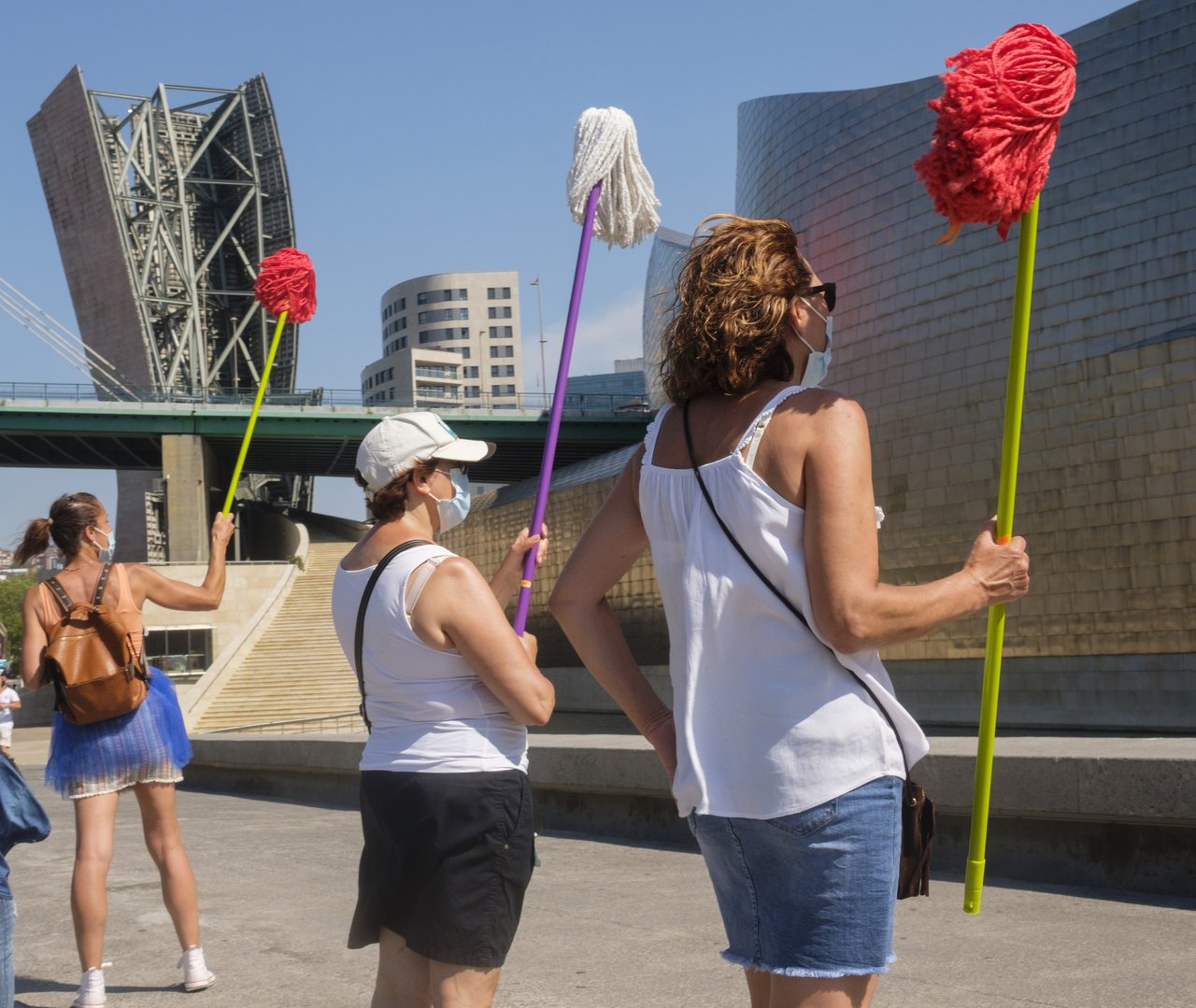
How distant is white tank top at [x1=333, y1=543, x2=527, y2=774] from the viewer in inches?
98.7

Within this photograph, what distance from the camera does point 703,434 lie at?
188 cm

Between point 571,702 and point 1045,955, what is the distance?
30.4 m

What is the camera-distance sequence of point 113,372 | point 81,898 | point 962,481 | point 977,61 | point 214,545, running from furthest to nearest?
point 113,372, point 962,481, point 214,545, point 81,898, point 977,61

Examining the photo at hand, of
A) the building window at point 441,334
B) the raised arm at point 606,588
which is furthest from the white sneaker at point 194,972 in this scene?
the building window at point 441,334

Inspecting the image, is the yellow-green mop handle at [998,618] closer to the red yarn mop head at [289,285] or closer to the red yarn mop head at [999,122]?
the red yarn mop head at [999,122]

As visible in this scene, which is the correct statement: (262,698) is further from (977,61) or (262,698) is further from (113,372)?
(113,372)

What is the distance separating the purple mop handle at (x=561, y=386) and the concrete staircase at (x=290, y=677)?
21.6 m

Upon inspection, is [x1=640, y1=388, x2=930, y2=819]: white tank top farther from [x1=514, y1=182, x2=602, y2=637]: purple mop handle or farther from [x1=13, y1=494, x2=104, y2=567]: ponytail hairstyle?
[x1=13, y1=494, x2=104, y2=567]: ponytail hairstyle

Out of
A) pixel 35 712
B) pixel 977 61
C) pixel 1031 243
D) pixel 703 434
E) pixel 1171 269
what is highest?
pixel 1171 269

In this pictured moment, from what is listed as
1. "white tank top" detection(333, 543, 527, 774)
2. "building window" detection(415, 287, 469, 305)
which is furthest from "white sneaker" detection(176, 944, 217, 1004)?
"building window" detection(415, 287, 469, 305)

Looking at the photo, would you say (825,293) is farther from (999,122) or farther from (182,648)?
(182,648)

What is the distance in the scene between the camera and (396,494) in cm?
274

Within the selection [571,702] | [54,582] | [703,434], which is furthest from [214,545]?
[571,702]

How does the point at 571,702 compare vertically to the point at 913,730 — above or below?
below
